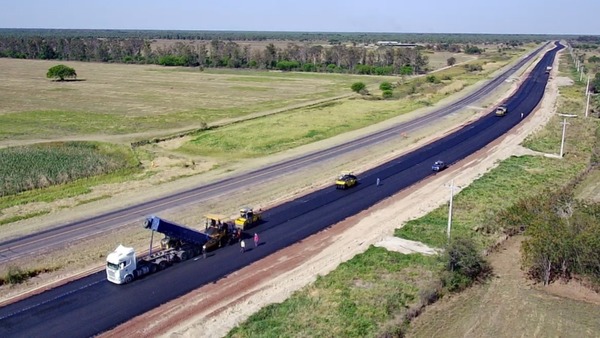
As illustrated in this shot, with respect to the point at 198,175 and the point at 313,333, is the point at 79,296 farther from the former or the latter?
the point at 198,175

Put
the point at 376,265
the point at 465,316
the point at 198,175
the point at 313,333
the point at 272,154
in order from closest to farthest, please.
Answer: the point at 313,333 → the point at 465,316 → the point at 376,265 → the point at 198,175 → the point at 272,154

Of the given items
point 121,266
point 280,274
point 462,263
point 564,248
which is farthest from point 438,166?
point 121,266

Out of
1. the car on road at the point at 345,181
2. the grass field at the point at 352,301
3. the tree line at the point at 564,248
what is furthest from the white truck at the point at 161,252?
the tree line at the point at 564,248

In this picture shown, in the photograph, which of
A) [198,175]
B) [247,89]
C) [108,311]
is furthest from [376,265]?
[247,89]

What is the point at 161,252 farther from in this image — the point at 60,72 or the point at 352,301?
the point at 60,72

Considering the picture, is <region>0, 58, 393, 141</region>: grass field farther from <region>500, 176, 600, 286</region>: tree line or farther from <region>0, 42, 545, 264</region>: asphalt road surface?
<region>500, 176, 600, 286</region>: tree line

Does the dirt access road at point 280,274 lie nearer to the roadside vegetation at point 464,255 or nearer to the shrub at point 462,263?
the roadside vegetation at point 464,255
